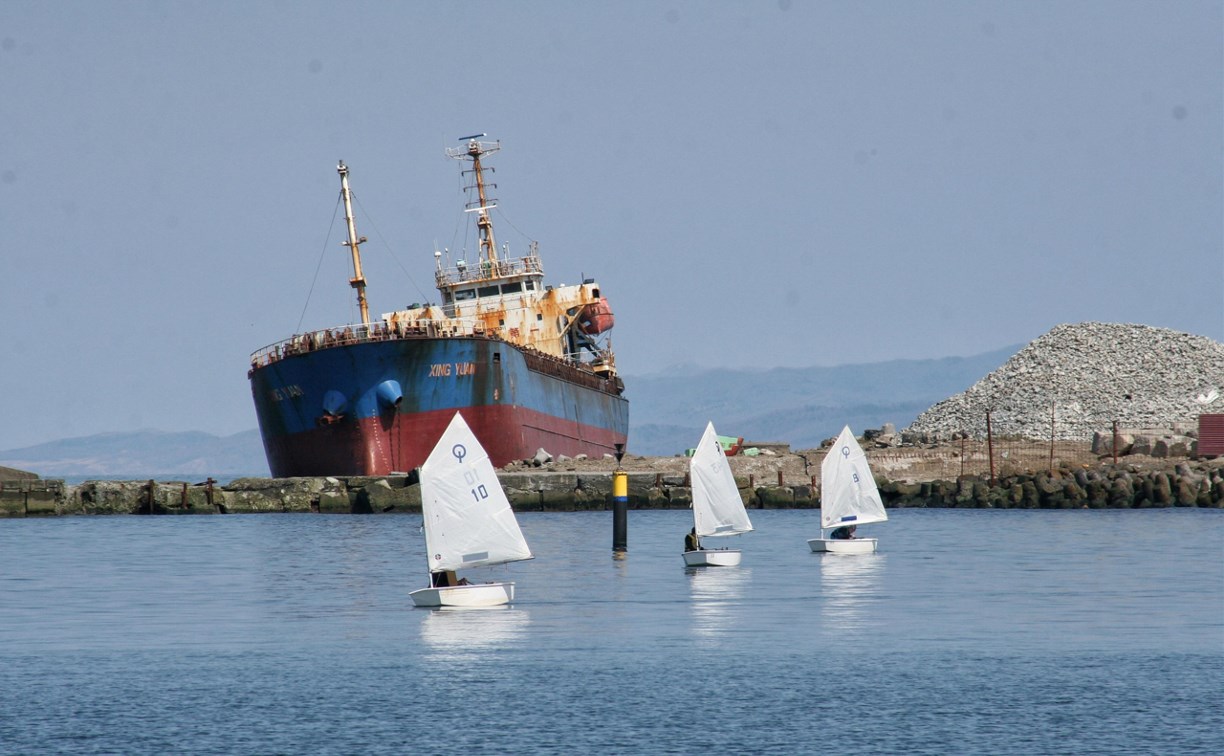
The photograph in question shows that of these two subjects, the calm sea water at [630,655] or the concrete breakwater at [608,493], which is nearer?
the calm sea water at [630,655]

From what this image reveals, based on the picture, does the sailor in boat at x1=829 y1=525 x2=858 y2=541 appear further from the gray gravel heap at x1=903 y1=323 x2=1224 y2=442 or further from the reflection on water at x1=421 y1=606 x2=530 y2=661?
the gray gravel heap at x1=903 y1=323 x2=1224 y2=442

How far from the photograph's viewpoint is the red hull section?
73812 mm

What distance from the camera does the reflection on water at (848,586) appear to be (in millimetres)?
37594

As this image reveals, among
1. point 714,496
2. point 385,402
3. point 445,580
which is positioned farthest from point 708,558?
point 385,402

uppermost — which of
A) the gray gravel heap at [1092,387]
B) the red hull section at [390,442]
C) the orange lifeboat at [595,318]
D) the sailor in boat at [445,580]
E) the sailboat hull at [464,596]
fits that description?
the orange lifeboat at [595,318]

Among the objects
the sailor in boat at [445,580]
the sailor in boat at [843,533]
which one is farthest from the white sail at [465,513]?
the sailor in boat at [843,533]

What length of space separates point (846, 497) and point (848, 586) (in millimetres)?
11734

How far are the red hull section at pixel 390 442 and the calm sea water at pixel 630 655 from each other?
58.0 ft

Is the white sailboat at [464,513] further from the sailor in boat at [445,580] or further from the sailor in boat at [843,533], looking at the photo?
the sailor in boat at [843,533]

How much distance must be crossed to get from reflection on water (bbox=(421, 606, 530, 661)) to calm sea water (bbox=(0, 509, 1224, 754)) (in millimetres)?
126

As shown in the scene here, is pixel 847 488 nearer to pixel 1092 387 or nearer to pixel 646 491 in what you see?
pixel 646 491

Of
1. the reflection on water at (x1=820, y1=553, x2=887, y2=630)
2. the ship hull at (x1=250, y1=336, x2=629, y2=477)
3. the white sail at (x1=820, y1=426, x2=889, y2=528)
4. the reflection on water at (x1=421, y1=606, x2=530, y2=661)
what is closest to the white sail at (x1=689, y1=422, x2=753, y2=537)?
the reflection on water at (x1=820, y1=553, x2=887, y2=630)

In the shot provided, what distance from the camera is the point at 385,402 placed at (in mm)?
72938

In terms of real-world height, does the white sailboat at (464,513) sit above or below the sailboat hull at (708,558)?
above
